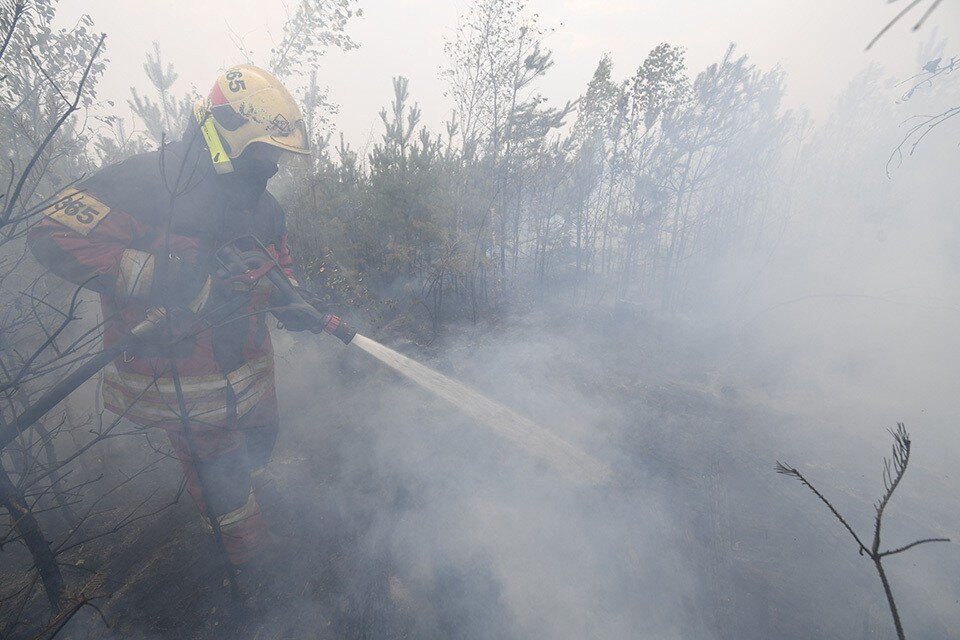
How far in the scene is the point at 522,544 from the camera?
336cm

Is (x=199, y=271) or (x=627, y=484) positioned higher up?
(x=199, y=271)

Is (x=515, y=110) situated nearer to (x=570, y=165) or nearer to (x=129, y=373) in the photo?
(x=570, y=165)

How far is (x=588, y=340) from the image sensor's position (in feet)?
26.3

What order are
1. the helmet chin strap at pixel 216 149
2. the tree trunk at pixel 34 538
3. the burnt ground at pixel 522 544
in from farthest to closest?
the burnt ground at pixel 522 544 → the helmet chin strap at pixel 216 149 → the tree trunk at pixel 34 538

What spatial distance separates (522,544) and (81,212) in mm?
3817

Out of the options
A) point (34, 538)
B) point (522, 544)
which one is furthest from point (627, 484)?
point (34, 538)

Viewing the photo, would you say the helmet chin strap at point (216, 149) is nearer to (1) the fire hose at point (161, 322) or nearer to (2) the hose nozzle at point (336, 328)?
(1) the fire hose at point (161, 322)

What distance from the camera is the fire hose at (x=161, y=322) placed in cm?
195

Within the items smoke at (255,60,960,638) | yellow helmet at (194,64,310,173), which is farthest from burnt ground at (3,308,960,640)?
yellow helmet at (194,64,310,173)

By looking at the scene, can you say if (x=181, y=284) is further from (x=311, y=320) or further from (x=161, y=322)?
(x=311, y=320)

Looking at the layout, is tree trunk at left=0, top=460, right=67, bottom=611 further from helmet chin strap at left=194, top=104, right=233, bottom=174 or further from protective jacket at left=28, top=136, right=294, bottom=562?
helmet chin strap at left=194, top=104, right=233, bottom=174

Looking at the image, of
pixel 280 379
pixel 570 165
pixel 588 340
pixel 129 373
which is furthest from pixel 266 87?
pixel 570 165

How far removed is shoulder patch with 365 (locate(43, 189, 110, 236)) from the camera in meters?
2.37

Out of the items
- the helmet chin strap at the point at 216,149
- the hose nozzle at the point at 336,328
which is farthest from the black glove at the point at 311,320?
the helmet chin strap at the point at 216,149
